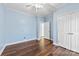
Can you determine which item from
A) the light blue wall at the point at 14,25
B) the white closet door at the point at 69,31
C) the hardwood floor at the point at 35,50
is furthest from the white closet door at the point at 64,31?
the light blue wall at the point at 14,25

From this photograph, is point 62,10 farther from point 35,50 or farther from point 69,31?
point 35,50

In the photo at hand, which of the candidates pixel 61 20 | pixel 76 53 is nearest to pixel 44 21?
pixel 61 20

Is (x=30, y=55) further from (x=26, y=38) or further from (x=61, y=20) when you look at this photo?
(x=61, y=20)

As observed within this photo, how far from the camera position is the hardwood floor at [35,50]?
141 centimetres

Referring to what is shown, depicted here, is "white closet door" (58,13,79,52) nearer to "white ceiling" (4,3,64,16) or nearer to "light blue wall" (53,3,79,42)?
"light blue wall" (53,3,79,42)

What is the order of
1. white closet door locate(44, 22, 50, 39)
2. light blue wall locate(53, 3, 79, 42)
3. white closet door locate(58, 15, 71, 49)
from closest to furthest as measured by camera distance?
light blue wall locate(53, 3, 79, 42), white closet door locate(58, 15, 71, 49), white closet door locate(44, 22, 50, 39)

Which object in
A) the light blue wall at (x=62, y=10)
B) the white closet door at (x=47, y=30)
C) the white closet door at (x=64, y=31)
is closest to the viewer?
the light blue wall at (x=62, y=10)

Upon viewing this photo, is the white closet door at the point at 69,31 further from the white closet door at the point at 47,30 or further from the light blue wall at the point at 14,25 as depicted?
the light blue wall at the point at 14,25

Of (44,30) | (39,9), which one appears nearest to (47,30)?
(44,30)

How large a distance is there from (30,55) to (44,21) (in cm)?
74

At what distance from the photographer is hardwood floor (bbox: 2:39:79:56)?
1.41 meters

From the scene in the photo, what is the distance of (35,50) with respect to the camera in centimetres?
151

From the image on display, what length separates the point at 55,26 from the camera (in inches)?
61.2

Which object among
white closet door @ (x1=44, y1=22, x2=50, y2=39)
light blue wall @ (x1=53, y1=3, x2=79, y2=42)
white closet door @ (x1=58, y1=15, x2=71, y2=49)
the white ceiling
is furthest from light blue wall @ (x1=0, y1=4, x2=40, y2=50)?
white closet door @ (x1=58, y1=15, x2=71, y2=49)
